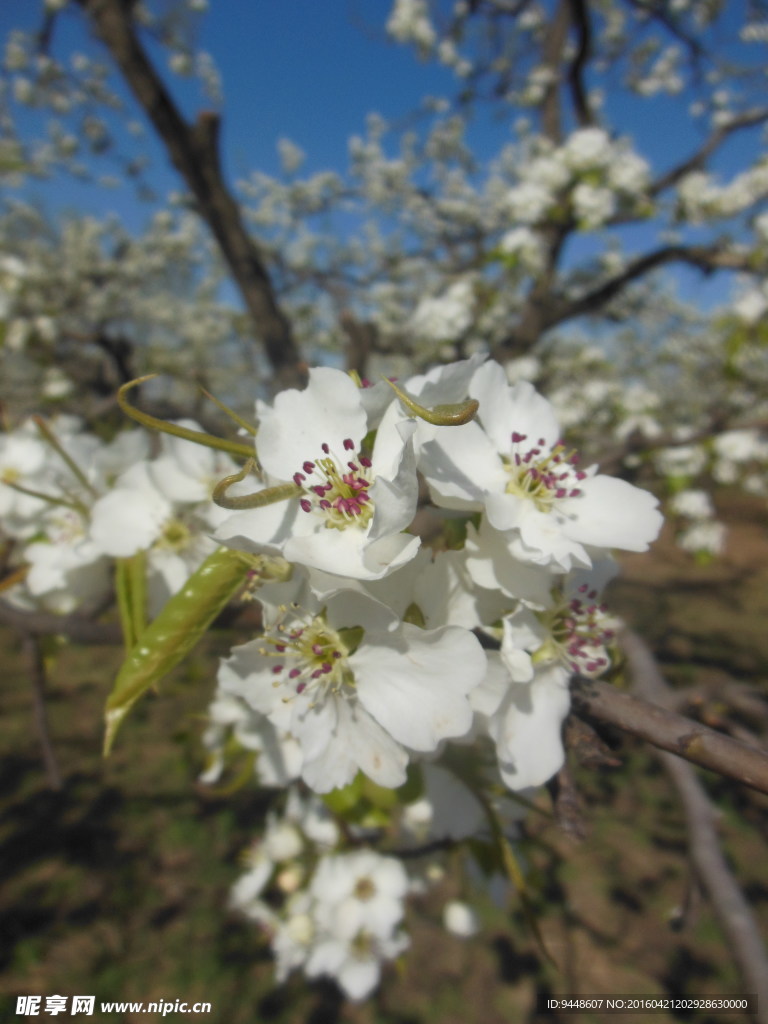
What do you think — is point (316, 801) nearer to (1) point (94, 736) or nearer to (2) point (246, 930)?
(2) point (246, 930)

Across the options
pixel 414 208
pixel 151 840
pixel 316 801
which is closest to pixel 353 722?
pixel 316 801

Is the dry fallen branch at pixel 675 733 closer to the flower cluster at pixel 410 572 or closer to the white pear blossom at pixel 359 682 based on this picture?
the flower cluster at pixel 410 572

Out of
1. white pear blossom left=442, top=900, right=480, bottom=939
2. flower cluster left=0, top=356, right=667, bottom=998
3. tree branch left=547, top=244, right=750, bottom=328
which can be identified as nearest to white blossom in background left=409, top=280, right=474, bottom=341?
tree branch left=547, top=244, right=750, bottom=328

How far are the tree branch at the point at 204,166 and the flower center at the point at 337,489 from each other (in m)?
1.84

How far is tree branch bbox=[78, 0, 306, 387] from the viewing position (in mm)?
2707

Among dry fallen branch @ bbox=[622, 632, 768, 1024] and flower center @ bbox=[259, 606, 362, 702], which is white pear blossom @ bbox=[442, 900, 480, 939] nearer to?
dry fallen branch @ bbox=[622, 632, 768, 1024]

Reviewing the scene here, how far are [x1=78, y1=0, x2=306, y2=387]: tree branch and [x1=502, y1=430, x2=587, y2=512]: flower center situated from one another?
1808mm

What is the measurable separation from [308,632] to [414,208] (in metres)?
9.26

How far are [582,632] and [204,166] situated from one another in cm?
299

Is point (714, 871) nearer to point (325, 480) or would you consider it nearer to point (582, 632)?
point (582, 632)

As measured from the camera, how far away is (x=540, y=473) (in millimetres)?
845

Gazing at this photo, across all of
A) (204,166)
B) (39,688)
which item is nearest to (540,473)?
(39,688)

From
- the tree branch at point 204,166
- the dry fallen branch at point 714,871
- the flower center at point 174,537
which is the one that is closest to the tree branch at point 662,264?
the tree branch at point 204,166

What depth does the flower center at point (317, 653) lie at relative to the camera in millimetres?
757
